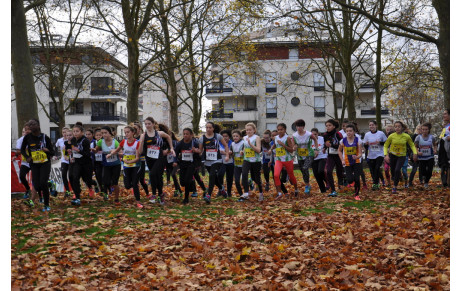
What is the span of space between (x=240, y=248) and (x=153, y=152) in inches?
223

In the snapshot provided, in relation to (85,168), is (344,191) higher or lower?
lower

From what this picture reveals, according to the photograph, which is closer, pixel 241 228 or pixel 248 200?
pixel 241 228

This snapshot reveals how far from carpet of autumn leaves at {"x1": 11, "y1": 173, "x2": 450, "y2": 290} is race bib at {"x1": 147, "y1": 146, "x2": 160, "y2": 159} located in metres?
1.56

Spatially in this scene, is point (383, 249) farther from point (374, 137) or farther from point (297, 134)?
point (374, 137)

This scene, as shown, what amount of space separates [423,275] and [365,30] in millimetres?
23922

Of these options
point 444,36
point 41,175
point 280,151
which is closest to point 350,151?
point 280,151

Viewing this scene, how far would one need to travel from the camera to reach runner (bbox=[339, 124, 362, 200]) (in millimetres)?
13250

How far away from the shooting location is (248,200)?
14.0 meters

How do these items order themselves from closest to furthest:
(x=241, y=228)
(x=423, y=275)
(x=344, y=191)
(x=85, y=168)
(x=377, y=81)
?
(x=423, y=275) < (x=241, y=228) < (x=85, y=168) < (x=344, y=191) < (x=377, y=81)

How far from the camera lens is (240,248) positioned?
7.50 meters

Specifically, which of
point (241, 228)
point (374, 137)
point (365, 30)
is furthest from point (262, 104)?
point (241, 228)

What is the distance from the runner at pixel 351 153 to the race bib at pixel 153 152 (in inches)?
183

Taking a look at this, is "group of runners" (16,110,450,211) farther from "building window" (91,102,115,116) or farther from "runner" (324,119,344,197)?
"building window" (91,102,115,116)

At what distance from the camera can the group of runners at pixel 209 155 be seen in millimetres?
12656
